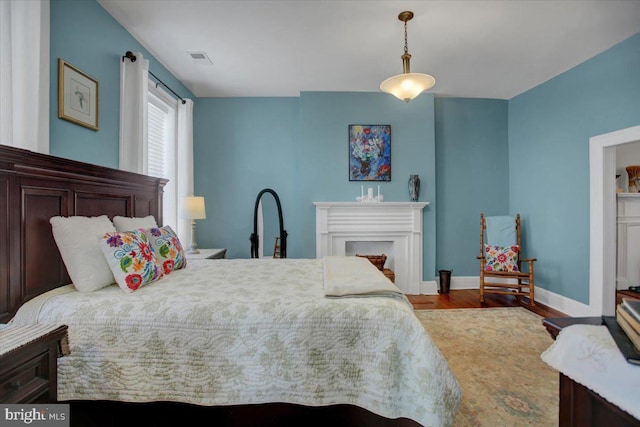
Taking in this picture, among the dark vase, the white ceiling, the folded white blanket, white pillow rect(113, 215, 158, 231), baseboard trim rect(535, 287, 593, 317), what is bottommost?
baseboard trim rect(535, 287, 593, 317)

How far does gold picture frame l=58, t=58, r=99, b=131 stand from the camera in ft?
6.14

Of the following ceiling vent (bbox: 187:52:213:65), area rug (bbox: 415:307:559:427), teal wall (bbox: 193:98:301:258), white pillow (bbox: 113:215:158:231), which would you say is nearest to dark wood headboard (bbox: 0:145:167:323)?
white pillow (bbox: 113:215:158:231)

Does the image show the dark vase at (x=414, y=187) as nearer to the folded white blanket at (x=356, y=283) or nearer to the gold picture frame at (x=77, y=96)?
the folded white blanket at (x=356, y=283)

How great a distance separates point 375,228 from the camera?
3.88 meters

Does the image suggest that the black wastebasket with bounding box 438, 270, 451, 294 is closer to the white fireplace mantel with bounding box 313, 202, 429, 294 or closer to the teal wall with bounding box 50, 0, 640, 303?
the teal wall with bounding box 50, 0, 640, 303

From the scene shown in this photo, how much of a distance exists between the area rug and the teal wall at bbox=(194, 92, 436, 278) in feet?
3.57

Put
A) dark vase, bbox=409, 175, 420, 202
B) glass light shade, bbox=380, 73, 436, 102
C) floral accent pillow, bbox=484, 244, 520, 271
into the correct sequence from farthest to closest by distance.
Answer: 1. dark vase, bbox=409, 175, 420, 202
2. floral accent pillow, bbox=484, 244, 520, 271
3. glass light shade, bbox=380, 73, 436, 102

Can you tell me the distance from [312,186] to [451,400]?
3.03 meters

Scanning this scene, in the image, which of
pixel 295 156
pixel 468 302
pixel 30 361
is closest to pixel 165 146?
pixel 295 156

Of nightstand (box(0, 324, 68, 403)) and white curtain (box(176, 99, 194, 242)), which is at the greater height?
white curtain (box(176, 99, 194, 242))

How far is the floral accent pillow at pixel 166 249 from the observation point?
1.96 metres

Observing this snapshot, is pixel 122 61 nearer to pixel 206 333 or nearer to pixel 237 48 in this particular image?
pixel 237 48

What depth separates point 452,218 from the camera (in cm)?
414

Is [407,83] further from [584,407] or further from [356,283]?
[584,407]
